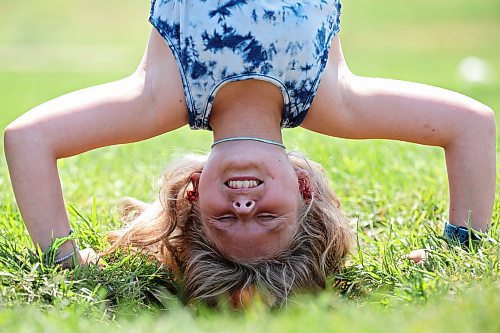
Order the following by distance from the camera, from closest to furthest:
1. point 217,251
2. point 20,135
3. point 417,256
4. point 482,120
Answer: point 20,135 < point 217,251 < point 417,256 < point 482,120

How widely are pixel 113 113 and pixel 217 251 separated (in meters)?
0.68

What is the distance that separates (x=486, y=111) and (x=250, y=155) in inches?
43.7

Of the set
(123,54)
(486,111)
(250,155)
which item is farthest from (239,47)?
(123,54)

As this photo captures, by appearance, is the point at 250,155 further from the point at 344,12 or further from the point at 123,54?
the point at 344,12

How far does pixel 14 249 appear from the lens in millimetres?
3305

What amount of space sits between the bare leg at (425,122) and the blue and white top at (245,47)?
12cm

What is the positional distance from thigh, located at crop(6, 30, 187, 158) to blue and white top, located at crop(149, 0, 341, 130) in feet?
0.23

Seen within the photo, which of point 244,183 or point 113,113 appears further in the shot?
point 113,113

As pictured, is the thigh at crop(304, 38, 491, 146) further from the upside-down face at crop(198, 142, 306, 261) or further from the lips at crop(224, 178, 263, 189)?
the lips at crop(224, 178, 263, 189)

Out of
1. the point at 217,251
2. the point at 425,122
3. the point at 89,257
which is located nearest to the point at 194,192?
the point at 217,251

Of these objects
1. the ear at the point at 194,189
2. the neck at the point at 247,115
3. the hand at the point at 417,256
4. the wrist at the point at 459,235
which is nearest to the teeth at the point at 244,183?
the neck at the point at 247,115

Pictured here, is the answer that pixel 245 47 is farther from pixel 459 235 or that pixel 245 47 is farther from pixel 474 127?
pixel 459 235

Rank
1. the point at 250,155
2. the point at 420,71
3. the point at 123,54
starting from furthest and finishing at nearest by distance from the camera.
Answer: the point at 123,54 → the point at 420,71 → the point at 250,155

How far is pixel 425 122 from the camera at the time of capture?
351cm
